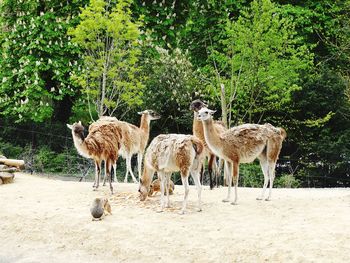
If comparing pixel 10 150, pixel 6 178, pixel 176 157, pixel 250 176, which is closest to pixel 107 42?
pixel 10 150

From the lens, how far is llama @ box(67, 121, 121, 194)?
12438 millimetres

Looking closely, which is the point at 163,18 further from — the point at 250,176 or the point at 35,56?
the point at 250,176

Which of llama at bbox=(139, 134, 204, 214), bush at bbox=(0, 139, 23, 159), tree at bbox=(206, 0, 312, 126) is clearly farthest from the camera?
bush at bbox=(0, 139, 23, 159)

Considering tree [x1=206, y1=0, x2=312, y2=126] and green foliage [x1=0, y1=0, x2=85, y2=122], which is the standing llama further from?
green foliage [x1=0, y1=0, x2=85, y2=122]

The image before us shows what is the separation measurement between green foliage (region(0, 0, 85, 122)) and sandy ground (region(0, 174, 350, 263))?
10222 millimetres

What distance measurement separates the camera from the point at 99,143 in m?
12.5

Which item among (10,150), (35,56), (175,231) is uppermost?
(35,56)

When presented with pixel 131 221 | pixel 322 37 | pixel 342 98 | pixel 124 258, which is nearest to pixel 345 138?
pixel 342 98

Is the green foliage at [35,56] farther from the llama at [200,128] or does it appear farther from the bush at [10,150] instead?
the llama at [200,128]

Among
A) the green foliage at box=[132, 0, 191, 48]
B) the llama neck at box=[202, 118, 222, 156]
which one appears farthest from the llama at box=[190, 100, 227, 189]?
the green foliage at box=[132, 0, 191, 48]

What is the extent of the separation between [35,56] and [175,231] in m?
14.9

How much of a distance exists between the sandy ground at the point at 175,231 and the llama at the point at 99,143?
97cm

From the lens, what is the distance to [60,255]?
344 inches

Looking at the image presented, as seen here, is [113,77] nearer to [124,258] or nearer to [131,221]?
[131,221]
